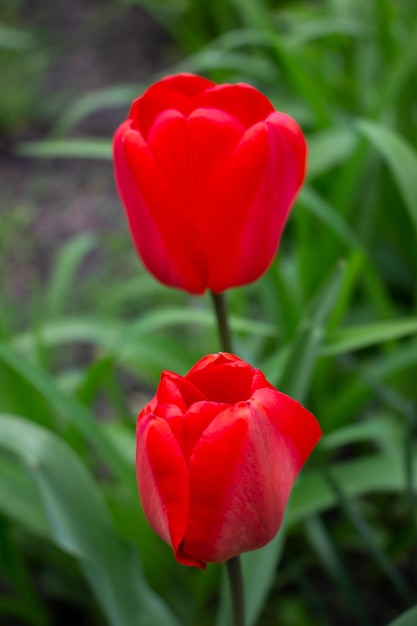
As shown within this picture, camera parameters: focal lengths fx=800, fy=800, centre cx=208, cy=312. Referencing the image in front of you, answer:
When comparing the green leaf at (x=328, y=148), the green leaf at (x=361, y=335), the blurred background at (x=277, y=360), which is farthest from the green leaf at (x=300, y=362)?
the green leaf at (x=328, y=148)

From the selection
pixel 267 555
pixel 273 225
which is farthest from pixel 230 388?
pixel 267 555

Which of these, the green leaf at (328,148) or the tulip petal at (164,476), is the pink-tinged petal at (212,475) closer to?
the tulip petal at (164,476)

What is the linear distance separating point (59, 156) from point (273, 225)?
7.65 feet

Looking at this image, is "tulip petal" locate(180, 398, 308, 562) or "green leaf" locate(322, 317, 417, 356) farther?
"green leaf" locate(322, 317, 417, 356)

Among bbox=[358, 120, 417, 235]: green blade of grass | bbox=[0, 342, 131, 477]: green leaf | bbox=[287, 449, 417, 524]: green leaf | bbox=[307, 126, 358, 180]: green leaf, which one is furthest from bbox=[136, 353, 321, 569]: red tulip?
bbox=[307, 126, 358, 180]: green leaf

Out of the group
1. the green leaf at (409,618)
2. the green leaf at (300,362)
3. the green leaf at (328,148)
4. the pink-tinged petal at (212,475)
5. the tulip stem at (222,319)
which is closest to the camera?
the pink-tinged petal at (212,475)

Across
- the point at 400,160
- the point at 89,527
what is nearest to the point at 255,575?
the point at 89,527

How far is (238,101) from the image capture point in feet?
2.14

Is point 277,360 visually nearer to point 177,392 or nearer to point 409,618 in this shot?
point 409,618

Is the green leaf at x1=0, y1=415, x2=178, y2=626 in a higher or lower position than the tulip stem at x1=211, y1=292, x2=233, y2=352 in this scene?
lower

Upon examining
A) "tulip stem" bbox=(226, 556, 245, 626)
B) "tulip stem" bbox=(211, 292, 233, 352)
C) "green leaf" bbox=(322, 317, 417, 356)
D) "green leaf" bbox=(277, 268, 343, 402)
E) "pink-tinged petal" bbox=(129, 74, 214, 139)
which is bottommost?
"green leaf" bbox=(322, 317, 417, 356)

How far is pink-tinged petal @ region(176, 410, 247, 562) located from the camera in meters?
0.45

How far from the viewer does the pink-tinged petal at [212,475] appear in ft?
1.47

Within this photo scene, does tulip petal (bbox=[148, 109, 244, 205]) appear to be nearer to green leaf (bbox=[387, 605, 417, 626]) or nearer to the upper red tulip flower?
the upper red tulip flower
